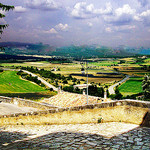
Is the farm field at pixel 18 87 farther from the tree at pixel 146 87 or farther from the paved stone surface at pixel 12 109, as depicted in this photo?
the paved stone surface at pixel 12 109

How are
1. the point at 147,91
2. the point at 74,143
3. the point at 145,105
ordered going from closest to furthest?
the point at 74,143 < the point at 145,105 < the point at 147,91

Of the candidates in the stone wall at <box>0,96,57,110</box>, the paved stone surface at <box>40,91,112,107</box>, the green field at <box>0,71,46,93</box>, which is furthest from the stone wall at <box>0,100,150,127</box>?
the green field at <box>0,71,46,93</box>

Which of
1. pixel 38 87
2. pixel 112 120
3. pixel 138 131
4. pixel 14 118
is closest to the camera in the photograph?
pixel 138 131

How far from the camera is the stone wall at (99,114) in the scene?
14075mm

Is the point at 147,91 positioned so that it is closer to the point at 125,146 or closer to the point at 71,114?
the point at 71,114

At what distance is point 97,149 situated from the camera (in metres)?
9.89

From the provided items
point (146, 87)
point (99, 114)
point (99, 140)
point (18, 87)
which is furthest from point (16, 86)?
point (99, 140)

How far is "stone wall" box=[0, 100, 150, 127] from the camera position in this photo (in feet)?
46.2

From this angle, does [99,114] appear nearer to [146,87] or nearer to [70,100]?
[70,100]

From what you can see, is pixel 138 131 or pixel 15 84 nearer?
pixel 138 131

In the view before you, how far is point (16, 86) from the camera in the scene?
94.3 m

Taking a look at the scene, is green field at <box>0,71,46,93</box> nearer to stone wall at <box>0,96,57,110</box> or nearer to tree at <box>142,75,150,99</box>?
tree at <box>142,75,150,99</box>

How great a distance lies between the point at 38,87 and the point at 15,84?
10.7m

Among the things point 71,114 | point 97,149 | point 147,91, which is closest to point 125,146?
point 97,149
